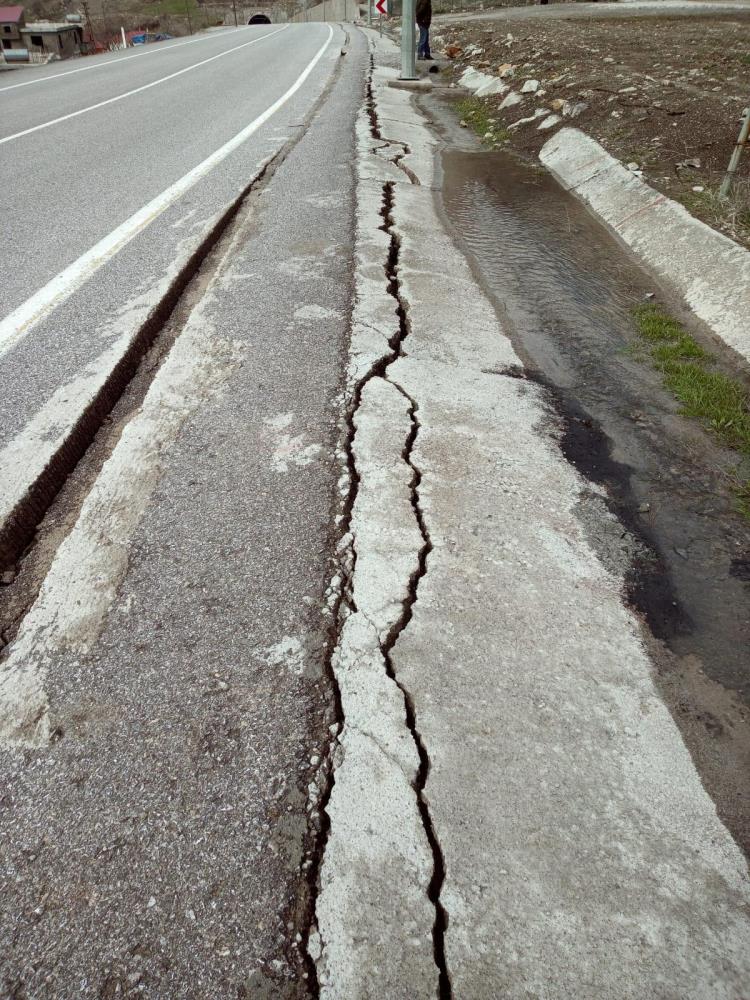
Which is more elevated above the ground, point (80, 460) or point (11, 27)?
point (11, 27)

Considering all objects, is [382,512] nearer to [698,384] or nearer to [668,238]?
[698,384]

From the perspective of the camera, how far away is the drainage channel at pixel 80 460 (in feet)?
6.22

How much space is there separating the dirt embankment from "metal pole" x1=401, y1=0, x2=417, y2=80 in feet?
4.05

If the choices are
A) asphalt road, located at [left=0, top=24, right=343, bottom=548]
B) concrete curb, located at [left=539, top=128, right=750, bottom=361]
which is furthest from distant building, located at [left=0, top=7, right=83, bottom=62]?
concrete curb, located at [left=539, top=128, right=750, bottom=361]

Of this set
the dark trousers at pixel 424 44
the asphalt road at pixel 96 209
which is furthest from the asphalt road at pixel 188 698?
the dark trousers at pixel 424 44

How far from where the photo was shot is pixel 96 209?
4605 mm

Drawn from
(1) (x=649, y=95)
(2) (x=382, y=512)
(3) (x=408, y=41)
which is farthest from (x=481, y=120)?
(2) (x=382, y=512)

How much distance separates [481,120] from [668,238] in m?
5.16

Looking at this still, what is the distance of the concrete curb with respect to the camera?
340 cm

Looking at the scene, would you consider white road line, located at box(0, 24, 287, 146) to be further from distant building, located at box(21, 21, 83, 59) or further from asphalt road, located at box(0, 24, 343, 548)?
distant building, located at box(21, 21, 83, 59)

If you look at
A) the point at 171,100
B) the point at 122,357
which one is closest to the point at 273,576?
the point at 122,357

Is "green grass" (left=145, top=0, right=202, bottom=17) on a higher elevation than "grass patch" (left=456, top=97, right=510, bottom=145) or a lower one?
higher

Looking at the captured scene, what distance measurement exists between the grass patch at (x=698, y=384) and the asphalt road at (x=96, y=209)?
2.75 meters

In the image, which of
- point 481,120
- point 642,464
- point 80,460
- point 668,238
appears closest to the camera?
point 80,460
